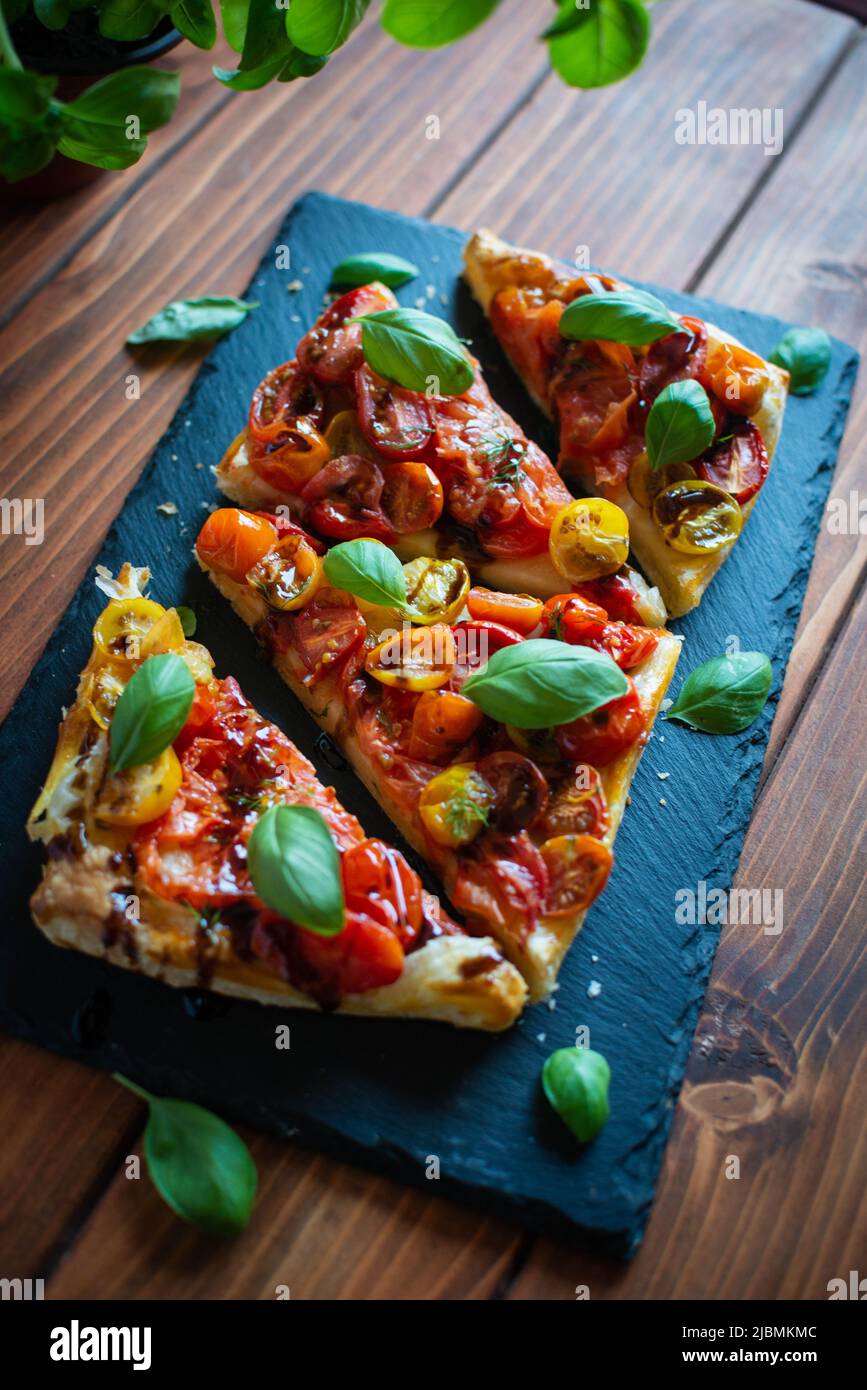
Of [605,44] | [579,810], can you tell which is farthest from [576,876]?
[605,44]

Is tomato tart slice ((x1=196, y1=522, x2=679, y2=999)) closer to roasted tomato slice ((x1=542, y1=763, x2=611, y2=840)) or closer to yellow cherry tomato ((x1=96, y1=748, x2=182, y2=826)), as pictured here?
roasted tomato slice ((x1=542, y1=763, x2=611, y2=840))

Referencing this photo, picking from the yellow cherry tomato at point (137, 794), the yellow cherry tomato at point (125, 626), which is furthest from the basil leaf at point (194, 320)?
the yellow cherry tomato at point (137, 794)

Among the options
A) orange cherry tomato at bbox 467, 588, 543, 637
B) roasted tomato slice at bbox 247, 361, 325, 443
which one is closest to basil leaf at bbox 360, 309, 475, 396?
roasted tomato slice at bbox 247, 361, 325, 443

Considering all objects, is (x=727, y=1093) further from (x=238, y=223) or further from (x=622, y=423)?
(x=238, y=223)

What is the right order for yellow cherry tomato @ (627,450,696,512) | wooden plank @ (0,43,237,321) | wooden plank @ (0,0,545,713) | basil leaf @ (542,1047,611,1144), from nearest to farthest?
basil leaf @ (542,1047,611,1144) → yellow cherry tomato @ (627,450,696,512) → wooden plank @ (0,0,545,713) → wooden plank @ (0,43,237,321)

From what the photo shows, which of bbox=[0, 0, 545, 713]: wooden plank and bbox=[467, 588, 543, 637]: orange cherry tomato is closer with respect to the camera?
bbox=[467, 588, 543, 637]: orange cherry tomato

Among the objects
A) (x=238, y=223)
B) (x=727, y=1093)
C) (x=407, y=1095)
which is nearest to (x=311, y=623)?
(x=407, y=1095)

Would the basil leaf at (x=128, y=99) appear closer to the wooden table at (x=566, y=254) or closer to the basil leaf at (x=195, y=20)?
the basil leaf at (x=195, y=20)
